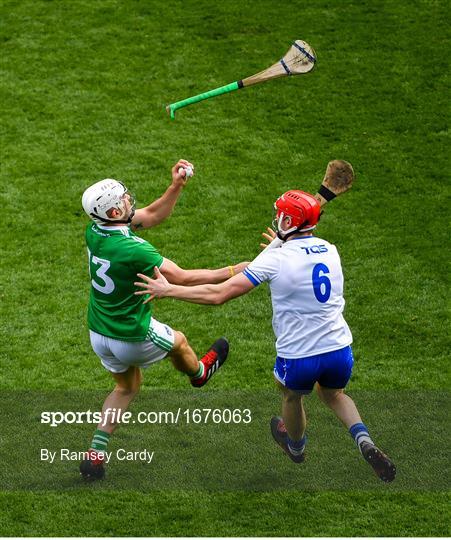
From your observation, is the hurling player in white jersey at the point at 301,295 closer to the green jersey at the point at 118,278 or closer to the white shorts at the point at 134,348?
the green jersey at the point at 118,278

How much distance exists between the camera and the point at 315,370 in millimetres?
7957

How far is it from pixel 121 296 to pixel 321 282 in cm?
145

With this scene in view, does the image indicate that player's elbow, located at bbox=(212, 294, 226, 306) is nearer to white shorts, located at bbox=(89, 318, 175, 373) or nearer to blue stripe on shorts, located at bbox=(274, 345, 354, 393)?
blue stripe on shorts, located at bbox=(274, 345, 354, 393)

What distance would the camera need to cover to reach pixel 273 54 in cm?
1502

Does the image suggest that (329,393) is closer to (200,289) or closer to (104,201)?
(200,289)

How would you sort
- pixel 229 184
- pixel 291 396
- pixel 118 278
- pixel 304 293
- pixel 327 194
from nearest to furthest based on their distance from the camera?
pixel 304 293 < pixel 118 278 < pixel 291 396 < pixel 327 194 < pixel 229 184

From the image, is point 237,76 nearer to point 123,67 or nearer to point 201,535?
point 123,67

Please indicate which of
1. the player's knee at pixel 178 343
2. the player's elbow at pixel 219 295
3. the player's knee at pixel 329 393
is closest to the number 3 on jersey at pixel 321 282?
the player's elbow at pixel 219 295

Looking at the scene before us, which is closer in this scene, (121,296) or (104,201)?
(104,201)

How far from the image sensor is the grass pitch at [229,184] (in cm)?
824

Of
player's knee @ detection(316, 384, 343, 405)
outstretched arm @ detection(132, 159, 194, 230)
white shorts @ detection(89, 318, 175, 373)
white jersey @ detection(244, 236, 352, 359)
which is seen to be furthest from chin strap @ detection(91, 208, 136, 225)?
player's knee @ detection(316, 384, 343, 405)

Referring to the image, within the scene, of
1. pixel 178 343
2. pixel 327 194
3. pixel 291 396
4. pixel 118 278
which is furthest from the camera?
pixel 327 194

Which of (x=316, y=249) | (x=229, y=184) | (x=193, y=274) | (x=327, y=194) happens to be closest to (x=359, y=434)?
(x=316, y=249)

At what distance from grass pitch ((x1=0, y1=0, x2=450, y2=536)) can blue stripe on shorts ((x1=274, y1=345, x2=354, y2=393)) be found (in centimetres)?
87
